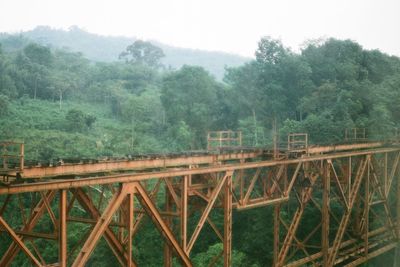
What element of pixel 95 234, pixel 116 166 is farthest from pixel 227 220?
pixel 95 234

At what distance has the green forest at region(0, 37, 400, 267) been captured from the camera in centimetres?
3656

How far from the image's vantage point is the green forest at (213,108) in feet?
120

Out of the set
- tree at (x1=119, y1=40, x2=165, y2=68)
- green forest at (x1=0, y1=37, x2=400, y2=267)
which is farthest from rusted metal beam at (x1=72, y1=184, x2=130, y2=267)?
tree at (x1=119, y1=40, x2=165, y2=68)

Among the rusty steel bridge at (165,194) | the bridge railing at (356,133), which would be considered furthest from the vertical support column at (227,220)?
the bridge railing at (356,133)

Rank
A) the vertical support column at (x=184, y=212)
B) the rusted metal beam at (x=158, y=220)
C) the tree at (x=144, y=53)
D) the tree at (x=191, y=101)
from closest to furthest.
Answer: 1. the rusted metal beam at (x=158, y=220)
2. the vertical support column at (x=184, y=212)
3. the tree at (x=191, y=101)
4. the tree at (x=144, y=53)

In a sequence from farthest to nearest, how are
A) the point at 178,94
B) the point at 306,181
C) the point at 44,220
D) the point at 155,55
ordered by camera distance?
the point at 155,55 → the point at 178,94 → the point at 44,220 → the point at 306,181

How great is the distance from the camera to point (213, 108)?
55.1 metres

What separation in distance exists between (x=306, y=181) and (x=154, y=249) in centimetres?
1434

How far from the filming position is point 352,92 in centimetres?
4225

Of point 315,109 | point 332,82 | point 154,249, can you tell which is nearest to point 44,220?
point 154,249

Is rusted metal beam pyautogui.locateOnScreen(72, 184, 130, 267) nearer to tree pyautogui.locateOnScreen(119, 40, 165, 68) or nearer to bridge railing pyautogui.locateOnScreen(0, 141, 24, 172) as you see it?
bridge railing pyautogui.locateOnScreen(0, 141, 24, 172)

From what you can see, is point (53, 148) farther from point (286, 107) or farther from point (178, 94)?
point (286, 107)

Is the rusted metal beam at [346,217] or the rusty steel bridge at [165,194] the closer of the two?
the rusty steel bridge at [165,194]

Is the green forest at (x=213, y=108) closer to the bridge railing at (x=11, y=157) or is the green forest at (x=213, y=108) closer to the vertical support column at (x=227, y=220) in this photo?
the vertical support column at (x=227, y=220)
